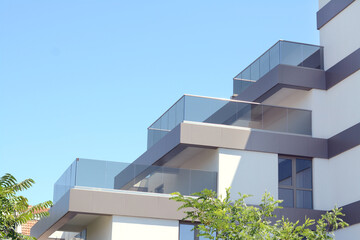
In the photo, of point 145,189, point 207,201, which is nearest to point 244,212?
point 207,201

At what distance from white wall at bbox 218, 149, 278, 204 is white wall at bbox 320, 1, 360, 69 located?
15.2 ft

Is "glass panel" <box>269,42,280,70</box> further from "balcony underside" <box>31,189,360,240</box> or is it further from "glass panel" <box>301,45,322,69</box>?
"balcony underside" <box>31,189,360,240</box>

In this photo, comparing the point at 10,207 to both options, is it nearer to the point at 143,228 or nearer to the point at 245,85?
the point at 143,228

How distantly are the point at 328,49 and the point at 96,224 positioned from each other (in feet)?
35.6

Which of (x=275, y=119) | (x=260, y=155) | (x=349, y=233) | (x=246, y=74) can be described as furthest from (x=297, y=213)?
(x=246, y=74)

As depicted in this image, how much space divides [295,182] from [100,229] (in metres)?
7.14

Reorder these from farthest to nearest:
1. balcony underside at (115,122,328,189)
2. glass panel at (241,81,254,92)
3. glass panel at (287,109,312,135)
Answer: glass panel at (241,81,254,92), glass panel at (287,109,312,135), balcony underside at (115,122,328,189)

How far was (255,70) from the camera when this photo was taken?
93.7ft

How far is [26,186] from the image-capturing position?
17109mm

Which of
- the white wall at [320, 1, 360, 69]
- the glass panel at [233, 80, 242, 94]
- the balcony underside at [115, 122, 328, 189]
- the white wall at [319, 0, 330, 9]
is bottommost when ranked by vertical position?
the balcony underside at [115, 122, 328, 189]

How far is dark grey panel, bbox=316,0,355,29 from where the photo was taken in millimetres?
26578

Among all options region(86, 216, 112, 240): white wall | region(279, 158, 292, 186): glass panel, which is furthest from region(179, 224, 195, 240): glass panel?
region(279, 158, 292, 186): glass panel

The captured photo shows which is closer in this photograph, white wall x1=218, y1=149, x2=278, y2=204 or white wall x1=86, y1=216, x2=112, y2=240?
white wall x1=86, y1=216, x2=112, y2=240

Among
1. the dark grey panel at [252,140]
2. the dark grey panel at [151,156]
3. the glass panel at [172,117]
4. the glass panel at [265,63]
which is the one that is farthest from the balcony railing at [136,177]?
the glass panel at [265,63]
